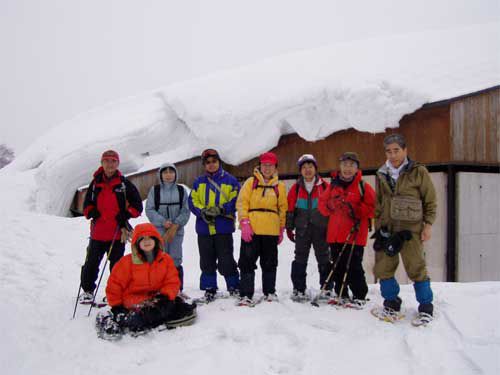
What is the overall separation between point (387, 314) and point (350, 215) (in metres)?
1.01

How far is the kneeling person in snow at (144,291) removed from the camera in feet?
11.1

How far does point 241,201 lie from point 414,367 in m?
2.23

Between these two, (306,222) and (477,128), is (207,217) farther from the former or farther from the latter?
(477,128)

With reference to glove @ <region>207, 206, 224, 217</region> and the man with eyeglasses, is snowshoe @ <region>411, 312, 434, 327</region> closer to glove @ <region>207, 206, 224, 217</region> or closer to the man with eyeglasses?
the man with eyeglasses

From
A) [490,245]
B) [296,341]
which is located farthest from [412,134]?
[296,341]

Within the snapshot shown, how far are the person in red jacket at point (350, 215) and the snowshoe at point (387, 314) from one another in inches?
9.4

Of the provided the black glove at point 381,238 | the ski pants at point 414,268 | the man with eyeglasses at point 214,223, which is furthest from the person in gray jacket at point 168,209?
the ski pants at point 414,268

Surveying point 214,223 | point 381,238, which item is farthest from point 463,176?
point 214,223

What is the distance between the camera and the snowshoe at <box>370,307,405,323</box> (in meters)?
3.44

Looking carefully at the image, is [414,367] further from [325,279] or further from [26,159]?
[26,159]

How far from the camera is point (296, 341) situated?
316 cm

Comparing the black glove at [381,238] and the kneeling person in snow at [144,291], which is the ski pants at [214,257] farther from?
the black glove at [381,238]

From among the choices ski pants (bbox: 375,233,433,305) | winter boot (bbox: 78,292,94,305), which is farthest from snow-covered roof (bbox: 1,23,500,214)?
winter boot (bbox: 78,292,94,305)

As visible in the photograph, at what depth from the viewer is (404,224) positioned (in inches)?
137
